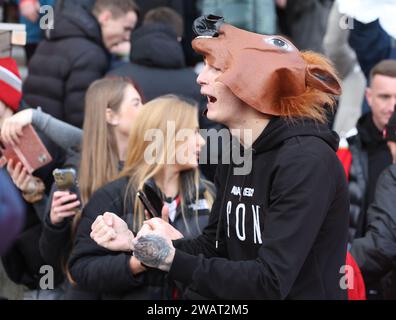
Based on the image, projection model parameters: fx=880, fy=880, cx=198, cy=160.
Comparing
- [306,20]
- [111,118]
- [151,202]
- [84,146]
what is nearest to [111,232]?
[151,202]

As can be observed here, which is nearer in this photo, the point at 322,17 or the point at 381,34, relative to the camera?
the point at 381,34

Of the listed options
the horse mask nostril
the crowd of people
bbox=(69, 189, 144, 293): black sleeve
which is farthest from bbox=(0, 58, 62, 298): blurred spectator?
the horse mask nostril

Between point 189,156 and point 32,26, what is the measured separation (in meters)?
3.02

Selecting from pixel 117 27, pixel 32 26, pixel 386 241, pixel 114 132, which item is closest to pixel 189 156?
pixel 114 132

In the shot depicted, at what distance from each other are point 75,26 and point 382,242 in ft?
8.53

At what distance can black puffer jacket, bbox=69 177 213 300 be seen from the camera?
12.9 feet

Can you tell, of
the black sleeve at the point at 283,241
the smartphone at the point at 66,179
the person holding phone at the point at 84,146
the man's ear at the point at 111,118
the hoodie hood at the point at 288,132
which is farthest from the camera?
the man's ear at the point at 111,118

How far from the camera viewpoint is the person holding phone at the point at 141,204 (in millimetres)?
3947

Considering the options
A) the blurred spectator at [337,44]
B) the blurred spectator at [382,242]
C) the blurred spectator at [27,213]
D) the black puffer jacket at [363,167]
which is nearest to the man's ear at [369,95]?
the black puffer jacket at [363,167]

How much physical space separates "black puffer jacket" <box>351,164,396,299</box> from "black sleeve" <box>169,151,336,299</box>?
5.41 ft

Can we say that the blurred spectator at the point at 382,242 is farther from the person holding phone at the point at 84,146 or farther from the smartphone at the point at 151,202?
the smartphone at the point at 151,202

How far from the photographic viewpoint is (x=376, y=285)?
461cm

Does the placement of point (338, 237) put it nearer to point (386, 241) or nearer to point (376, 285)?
point (386, 241)

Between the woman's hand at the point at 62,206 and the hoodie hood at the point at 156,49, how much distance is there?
4.71 feet
